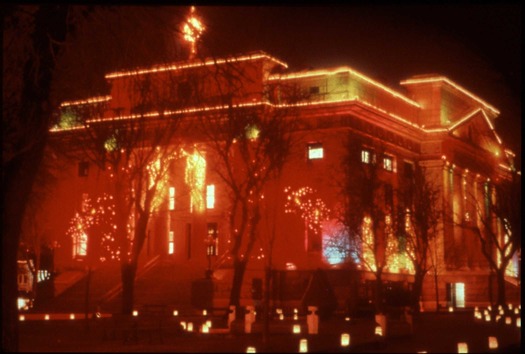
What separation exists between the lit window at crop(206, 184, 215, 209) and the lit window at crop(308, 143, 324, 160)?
7698mm

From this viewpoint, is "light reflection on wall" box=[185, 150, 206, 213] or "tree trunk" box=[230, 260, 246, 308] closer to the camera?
"tree trunk" box=[230, 260, 246, 308]

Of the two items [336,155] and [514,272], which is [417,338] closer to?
[336,155]

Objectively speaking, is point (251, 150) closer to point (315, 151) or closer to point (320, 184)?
point (320, 184)

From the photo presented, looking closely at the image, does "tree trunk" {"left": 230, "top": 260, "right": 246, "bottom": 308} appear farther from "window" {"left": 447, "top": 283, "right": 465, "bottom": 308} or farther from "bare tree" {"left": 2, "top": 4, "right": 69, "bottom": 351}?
"window" {"left": 447, "top": 283, "right": 465, "bottom": 308}

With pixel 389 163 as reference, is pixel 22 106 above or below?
below

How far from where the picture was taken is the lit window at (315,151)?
189 ft

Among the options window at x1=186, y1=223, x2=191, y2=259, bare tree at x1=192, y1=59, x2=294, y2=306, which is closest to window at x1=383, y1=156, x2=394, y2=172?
window at x1=186, y1=223, x2=191, y2=259

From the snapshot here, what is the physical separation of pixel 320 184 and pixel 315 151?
3.10 meters

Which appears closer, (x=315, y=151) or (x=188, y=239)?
(x=315, y=151)

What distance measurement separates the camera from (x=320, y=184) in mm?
55781

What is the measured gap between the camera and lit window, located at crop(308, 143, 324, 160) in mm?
57656

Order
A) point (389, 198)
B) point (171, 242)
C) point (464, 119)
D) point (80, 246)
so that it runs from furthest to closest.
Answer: point (464, 119) → point (80, 246) → point (171, 242) → point (389, 198)

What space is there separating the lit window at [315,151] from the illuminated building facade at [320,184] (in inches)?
2.9

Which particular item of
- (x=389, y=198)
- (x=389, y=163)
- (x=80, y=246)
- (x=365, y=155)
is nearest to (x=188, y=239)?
(x=80, y=246)
